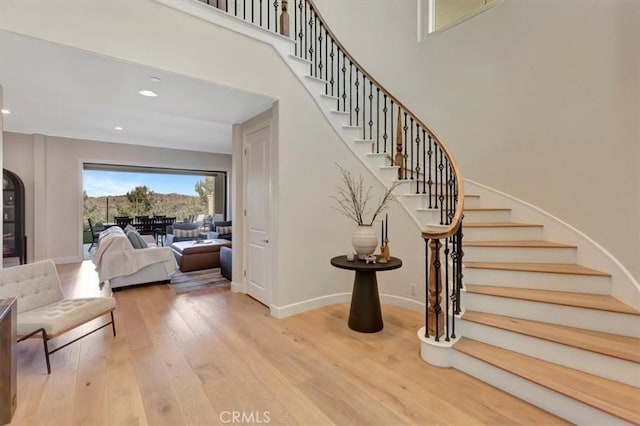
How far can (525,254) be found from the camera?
2916 mm

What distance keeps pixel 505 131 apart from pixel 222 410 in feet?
13.4

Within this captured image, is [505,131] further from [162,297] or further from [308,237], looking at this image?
[162,297]

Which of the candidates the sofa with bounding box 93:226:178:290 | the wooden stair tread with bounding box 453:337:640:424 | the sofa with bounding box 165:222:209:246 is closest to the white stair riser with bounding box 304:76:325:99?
the wooden stair tread with bounding box 453:337:640:424

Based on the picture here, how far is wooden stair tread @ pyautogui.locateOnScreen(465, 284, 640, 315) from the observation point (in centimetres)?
216

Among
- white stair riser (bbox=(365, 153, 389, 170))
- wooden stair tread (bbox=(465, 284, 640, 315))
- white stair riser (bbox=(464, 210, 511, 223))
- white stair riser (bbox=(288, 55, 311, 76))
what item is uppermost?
white stair riser (bbox=(288, 55, 311, 76))

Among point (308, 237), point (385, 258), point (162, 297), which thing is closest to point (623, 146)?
point (385, 258)

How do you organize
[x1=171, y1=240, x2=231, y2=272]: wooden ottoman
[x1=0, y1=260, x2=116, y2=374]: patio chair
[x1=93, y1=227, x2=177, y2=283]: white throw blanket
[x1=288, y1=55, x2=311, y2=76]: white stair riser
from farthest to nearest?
1. [x1=171, y1=240, x2=231, y2=272]: wooden ottoman
2. [x1=93, y1=227, x2=177, y2=283]: white throw blanket
3. [x1=288, y1=55, x2=311, y2=76]: white stair riser
4. [x1=0, y1=260, x2=116, y2=374]: patio chair

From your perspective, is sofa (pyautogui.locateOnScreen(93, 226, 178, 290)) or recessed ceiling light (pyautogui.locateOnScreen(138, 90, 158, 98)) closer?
recessed ceiling light (pyautogui.locateOnScreen(138, 90, 158, 98))

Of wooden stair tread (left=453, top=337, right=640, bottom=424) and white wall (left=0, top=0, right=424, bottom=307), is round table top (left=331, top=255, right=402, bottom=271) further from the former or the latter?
wooden stair tread (left=453, top=337, right=640, bottom=424)

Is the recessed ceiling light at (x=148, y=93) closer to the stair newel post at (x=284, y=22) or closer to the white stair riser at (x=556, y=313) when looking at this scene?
the stair newel post at (x=284, y=22)

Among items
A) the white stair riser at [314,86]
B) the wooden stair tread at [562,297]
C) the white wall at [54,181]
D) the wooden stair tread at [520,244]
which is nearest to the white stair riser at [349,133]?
the white stair riser at [314,86]

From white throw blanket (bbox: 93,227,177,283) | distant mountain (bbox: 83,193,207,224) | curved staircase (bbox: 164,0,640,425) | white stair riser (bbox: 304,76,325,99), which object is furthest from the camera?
distant mountain (bbox: 83,193,207,224)

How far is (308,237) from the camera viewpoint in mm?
3562

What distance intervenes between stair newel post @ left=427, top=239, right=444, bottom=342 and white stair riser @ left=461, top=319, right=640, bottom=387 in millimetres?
241
